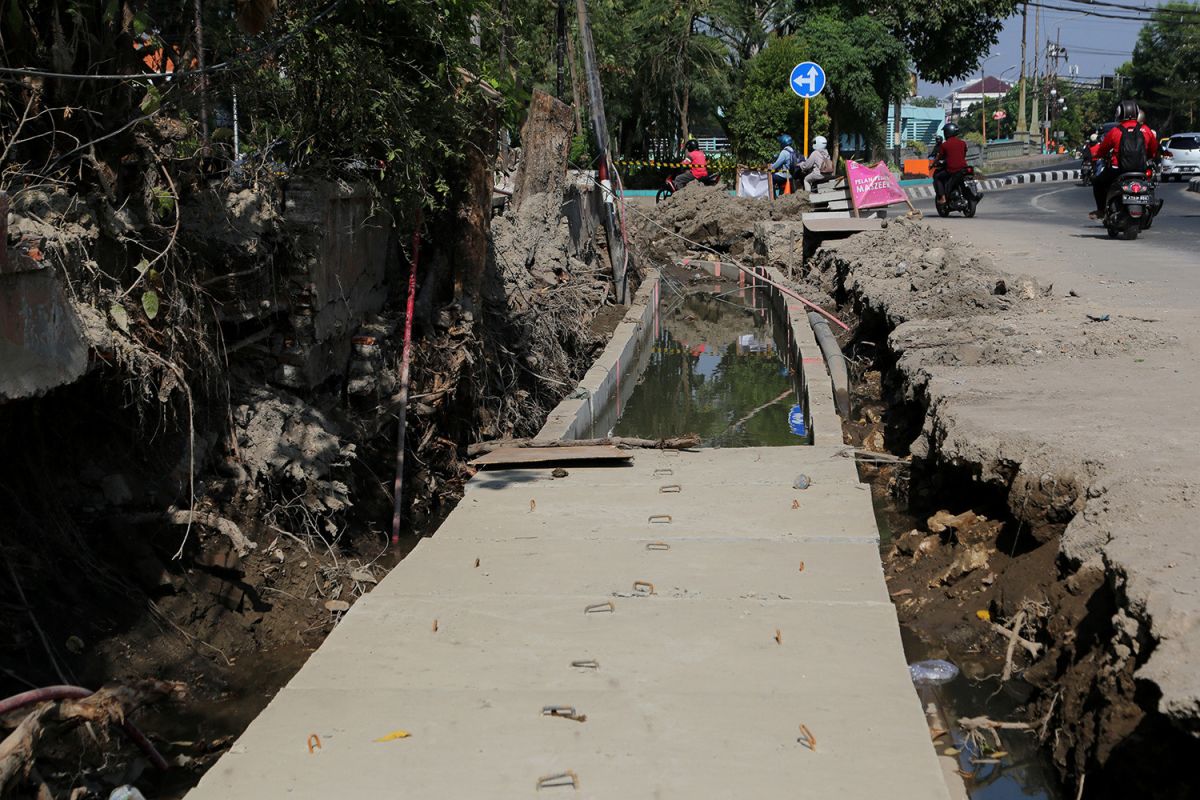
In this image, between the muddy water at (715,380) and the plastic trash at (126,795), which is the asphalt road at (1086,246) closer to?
the muddy water at (715,380)

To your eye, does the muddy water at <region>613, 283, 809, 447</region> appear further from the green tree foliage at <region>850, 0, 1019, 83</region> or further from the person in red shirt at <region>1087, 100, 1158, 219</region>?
the green tree foliage at <region>850, 0, 1019, 83</region>

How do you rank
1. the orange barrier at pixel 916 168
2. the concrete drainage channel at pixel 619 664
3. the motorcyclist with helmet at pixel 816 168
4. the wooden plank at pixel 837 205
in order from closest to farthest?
1. the concrete drainage channel at pixel 619 664
2. the wooden plank at pixel 837 205
3. the motorcyclist with helmet at pixel 816 168
4. the orange barrier at pixel 916 168

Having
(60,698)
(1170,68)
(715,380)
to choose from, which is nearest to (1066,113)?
(1170,68)

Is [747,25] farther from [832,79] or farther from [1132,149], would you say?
[1132,149]

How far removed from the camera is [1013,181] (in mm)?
36469

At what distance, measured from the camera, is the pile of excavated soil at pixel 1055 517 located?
3572mm

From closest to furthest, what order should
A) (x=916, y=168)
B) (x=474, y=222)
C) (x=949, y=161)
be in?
1. (x=474, y=222)
2. (x=949, y=161)
3. (x=916, y=168)

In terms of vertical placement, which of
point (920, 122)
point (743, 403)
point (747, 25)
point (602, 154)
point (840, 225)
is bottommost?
point (743, 403)

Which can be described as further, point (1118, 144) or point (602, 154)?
point (602, 154)

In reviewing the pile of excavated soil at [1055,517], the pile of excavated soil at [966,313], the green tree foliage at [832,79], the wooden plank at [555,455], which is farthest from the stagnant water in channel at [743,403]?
the green tree foliage at [832,79]

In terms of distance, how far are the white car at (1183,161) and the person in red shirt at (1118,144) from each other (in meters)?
22.2

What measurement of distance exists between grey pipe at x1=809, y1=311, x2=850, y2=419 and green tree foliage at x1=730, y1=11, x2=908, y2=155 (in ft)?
71.7

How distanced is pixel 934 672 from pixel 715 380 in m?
7.55

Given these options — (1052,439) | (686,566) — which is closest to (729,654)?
(686,566)
